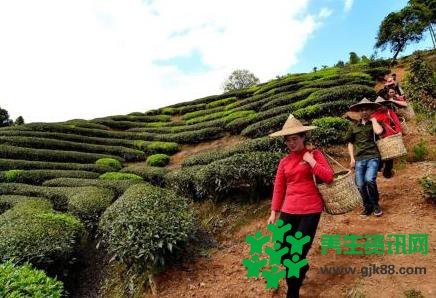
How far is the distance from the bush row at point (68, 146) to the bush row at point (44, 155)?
1215 millimetres

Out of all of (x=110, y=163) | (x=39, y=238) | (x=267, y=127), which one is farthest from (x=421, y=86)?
(x=39, y=238)

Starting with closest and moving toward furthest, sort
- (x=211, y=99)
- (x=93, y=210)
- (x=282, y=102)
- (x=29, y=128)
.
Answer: (x=93, y=210), (x=282, y=102), (x=29, y=128), (x=211, y=99)

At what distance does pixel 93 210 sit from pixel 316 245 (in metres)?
5.80

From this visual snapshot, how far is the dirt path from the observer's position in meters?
4.87

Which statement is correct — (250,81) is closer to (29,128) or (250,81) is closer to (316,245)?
(29,128)

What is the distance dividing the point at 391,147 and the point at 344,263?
2170mm

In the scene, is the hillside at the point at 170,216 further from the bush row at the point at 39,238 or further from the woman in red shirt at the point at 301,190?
the woman in red shirt at the point at 301,190

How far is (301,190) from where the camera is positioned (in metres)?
4.54

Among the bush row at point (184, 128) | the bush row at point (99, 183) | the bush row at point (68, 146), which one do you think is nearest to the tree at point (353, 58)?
the bush row at point (184, 128)

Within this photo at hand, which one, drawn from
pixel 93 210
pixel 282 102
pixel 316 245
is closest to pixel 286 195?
pixel 316 245

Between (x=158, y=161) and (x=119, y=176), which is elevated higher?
(x=158, y=161)

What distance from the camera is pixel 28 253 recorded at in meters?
6.95

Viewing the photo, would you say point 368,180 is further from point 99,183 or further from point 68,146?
point 68,146

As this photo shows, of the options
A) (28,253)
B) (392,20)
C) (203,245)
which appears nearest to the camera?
(28,253)
